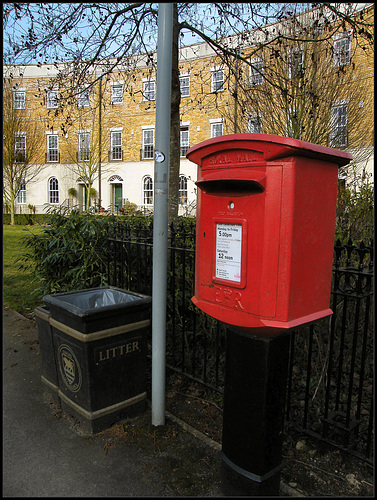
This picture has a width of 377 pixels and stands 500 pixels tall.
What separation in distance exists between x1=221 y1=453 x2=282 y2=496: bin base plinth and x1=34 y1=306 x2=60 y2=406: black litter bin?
5.59ft

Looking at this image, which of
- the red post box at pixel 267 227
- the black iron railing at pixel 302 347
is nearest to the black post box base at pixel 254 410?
the red post box at pixel 267 227

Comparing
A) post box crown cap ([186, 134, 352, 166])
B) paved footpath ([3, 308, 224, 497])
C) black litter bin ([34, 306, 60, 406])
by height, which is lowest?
paved footpath ([3, 308, 224, 497])

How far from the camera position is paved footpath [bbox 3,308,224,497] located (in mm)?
2244

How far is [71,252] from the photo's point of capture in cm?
459

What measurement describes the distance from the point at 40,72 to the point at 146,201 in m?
12.3

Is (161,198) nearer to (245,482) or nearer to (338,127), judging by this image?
(245,482)

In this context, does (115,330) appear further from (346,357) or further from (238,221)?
(346,357)

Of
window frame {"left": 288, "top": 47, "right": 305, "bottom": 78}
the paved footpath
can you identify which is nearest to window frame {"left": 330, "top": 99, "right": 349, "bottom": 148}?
window frame {"left": 288, "top": 47, "right": 305, "bottom": 78}

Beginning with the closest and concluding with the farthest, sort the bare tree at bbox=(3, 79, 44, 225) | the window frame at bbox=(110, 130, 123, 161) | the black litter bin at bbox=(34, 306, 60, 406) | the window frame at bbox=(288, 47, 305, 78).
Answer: the black litter bin at bbox=(34, 306, 60, 406) < the window frame at bbox=(288, 47, 305, 78) < the bare tree at bbox=(3, 79, 44, 225) < the window frame at bbox=(110, 130, 123, 161)

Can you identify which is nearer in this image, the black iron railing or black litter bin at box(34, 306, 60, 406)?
the black iron railing

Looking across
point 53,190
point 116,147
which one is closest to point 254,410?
point 116,147

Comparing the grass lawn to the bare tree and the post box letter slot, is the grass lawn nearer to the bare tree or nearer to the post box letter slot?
the post box letter slot

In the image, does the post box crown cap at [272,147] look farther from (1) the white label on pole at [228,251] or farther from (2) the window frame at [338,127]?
(2) the window frame at [338,127]

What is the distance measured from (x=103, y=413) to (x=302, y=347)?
2265mm
